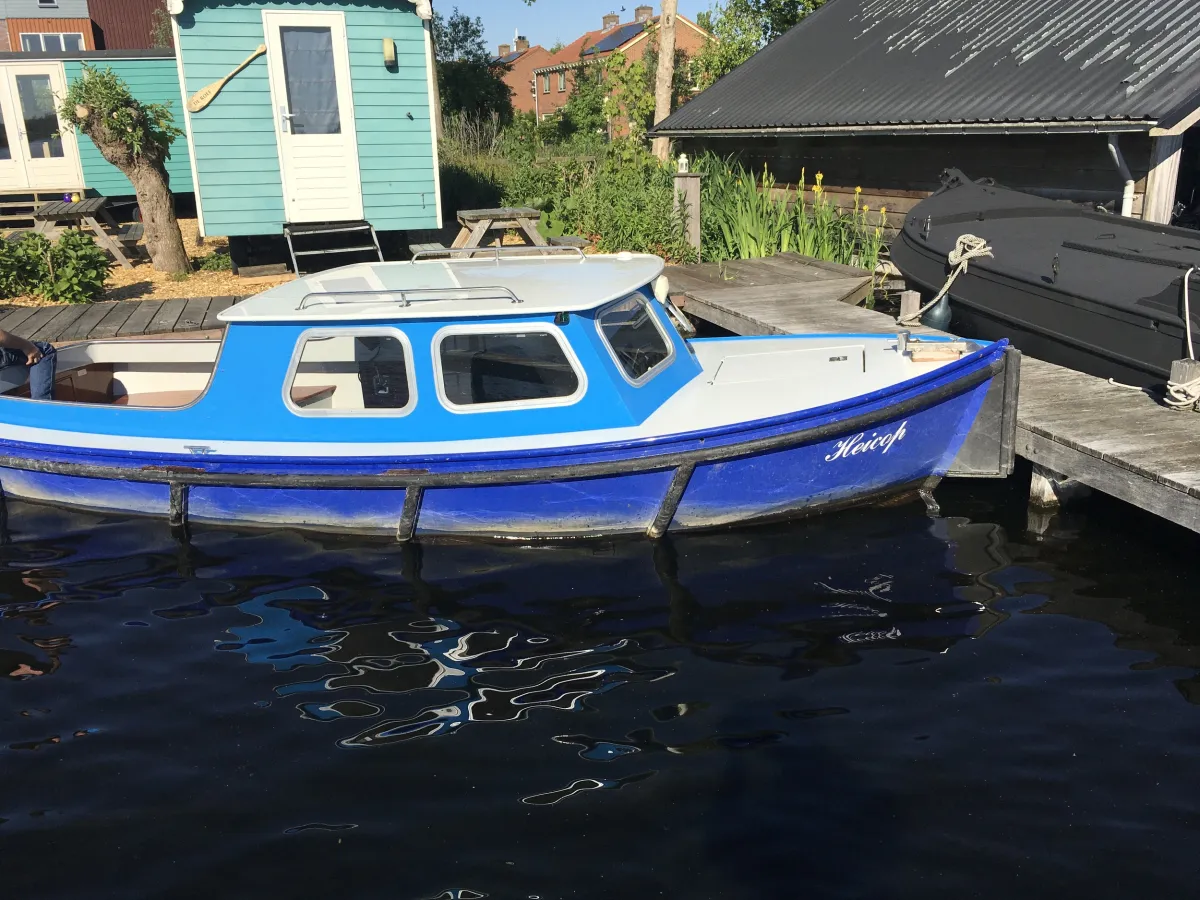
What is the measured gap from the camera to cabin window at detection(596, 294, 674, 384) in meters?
6.60

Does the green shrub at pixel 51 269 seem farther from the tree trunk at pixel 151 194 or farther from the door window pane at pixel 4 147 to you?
the door window pane at pixel 4 147

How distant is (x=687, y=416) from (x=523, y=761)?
2647mm

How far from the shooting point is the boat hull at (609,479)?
6.38 m

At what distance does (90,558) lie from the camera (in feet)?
22.4

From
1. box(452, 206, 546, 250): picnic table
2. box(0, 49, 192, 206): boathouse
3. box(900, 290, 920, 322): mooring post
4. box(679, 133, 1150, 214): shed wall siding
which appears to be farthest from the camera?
box(0, 49, 192, 206): boathouse

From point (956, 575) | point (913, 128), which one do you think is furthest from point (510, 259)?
point (913, 128)

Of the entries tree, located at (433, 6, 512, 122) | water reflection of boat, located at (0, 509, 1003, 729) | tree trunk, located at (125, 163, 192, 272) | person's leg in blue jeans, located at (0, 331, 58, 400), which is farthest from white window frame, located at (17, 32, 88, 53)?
water reflection of boat, located at (0, 509, 1003, 729)

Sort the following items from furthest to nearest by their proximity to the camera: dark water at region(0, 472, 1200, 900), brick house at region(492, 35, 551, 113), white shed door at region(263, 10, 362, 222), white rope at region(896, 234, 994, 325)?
brick house at region(492, 35, 551, 113) < white shed door at region(263, 10, 362, 222) < white rope at region(896, 234, 994, 325) < dark water at region(0, 472, 1200, 900)

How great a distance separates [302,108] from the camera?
1330 cm

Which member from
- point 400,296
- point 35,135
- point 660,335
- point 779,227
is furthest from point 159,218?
point 660,335

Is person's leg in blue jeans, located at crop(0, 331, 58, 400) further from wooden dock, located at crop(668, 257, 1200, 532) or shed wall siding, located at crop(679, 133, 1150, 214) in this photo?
shed wall siding, located at crop(679, 133, 1150, 214)

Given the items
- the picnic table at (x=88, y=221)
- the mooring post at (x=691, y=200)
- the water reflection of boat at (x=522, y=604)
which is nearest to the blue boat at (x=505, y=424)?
the water reflection of boat at (x=522, y=604)

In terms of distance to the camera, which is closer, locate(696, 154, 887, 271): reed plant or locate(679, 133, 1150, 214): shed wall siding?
locate(679, 133, 1150, 214): shed wall siding

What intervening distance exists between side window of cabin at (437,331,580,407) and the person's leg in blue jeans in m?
3.35
